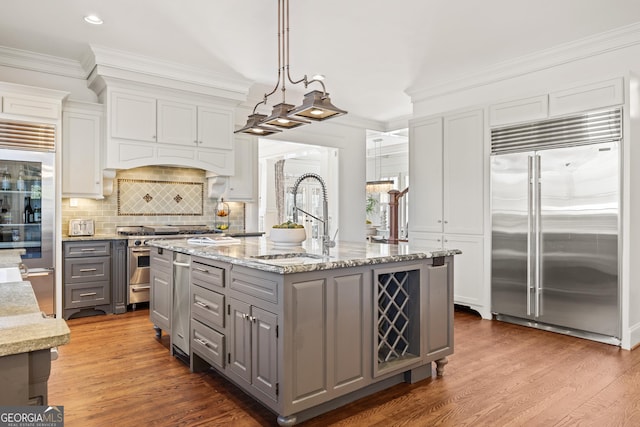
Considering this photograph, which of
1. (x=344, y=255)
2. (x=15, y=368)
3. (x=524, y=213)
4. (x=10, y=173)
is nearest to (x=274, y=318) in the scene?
(x=344, y=255)

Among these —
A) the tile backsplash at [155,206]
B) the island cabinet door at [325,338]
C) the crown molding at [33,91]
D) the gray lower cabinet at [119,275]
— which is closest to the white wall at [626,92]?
the island cabinet door at [325,338]

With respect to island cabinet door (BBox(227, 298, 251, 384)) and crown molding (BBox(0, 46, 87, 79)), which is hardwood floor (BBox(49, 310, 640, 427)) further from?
crown molding (BBox(0, 46, 87, 79))

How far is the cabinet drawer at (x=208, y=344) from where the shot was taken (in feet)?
8.61

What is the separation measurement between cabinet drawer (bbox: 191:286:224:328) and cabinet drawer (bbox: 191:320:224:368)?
6cm

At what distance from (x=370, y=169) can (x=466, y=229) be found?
636 cm

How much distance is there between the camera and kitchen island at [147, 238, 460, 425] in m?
2.14

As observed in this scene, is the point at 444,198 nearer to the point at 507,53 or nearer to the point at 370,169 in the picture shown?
the point at 507,53

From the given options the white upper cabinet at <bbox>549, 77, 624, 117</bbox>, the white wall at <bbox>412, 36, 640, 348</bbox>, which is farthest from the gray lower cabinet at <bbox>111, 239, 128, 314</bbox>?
the white upper cabinet at <bbox>549, 77, 624, 117</bbox>

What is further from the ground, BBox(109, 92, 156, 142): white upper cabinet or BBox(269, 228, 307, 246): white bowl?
BBox(109, 92, 156, 142): white upper cabinet

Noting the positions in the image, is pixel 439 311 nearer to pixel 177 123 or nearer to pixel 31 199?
pixel 177 123

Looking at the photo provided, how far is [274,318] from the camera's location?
2146 millimetres

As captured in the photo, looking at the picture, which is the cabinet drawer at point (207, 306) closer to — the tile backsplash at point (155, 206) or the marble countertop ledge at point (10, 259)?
the marble countertop ledge at point (10, 259)

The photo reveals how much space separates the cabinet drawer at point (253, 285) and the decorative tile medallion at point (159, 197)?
3.20 m
